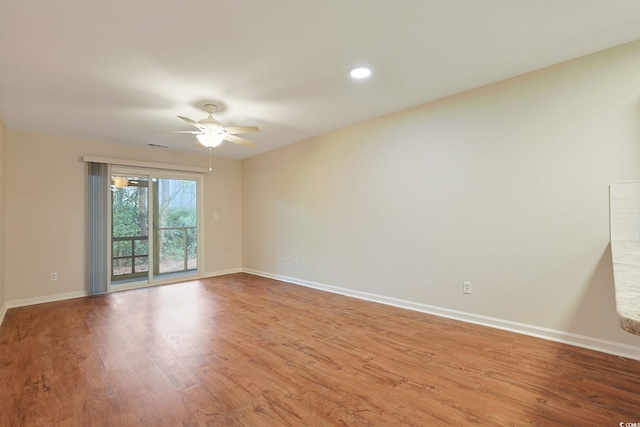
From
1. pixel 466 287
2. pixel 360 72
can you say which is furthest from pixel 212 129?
pixel 466 287

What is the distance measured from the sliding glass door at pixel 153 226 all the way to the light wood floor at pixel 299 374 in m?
1.81

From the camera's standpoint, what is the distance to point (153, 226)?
18.0 ft

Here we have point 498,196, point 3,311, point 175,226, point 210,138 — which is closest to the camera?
point 498,196

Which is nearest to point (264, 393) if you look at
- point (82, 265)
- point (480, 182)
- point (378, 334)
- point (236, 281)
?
point (378, 334)

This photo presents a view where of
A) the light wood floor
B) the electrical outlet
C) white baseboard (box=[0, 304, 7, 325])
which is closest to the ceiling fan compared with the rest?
the light wood floor

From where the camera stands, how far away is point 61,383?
2162 mm

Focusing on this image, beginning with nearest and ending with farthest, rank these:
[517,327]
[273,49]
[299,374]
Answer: [299,374], [273,49], [517,327]

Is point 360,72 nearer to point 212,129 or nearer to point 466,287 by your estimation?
point 212,129

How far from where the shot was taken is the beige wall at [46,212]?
13.9ft

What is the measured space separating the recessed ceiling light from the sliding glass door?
432cm

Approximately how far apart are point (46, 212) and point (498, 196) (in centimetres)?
610

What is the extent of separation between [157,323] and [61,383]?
1.25 meters

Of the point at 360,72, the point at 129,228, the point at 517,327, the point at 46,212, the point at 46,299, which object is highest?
the point at 360,72

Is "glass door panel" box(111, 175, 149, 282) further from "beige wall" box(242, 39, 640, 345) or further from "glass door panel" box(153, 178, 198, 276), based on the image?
A: "beige wall" box(242, 39, 640, 345)
